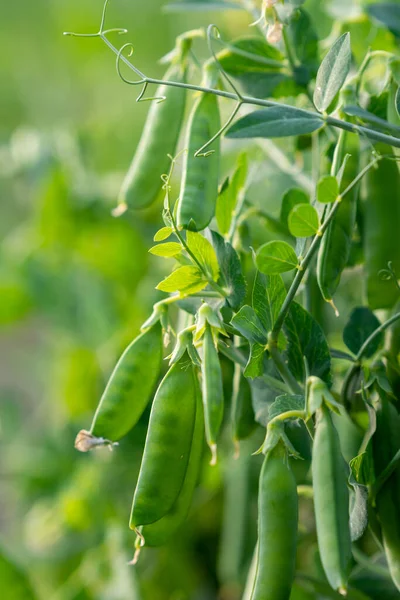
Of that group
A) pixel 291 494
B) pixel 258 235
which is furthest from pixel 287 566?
pixel 258 235

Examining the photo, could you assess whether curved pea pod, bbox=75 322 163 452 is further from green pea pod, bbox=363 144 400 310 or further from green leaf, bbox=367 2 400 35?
green leaf, bbox=367 2 400 35

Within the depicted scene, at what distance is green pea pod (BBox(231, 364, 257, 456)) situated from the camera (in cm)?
50

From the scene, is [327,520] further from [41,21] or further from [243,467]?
[41,21]

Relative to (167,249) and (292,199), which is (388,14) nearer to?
(292,199)

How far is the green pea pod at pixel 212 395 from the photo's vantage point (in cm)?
38

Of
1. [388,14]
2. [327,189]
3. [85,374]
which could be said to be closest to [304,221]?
[327,189]

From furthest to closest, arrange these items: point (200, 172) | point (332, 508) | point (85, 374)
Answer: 1. point (85, 374)
2. point (200, 172)
3. point (332, 508)

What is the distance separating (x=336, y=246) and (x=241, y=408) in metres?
0.13

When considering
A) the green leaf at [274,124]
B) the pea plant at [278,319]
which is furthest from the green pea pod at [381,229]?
the green leaf at [274,124]

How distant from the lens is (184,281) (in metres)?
0.44

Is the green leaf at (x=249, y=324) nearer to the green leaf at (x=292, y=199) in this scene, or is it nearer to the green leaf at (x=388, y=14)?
the green leaf at (x=292, y=199)

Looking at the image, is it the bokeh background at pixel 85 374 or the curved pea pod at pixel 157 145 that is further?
the bokeh background at pixel 85 374

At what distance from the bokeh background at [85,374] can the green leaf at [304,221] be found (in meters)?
0.27

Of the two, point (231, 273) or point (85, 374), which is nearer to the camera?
point (231, 273)
